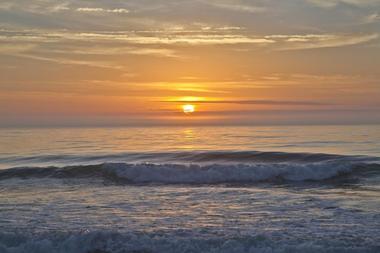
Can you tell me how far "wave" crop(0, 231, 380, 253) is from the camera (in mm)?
9836

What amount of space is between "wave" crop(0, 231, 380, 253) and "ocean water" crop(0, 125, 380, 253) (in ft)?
0.07

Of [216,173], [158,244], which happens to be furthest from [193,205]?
[216,173]

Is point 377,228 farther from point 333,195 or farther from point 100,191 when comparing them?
point 100,191

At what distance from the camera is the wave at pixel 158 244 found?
9836 millimetres

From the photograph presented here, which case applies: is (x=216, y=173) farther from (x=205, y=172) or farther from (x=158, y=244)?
(x=158, y=244)

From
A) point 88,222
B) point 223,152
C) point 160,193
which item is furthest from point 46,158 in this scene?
point 88,222

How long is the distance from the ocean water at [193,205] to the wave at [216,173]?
5 cm

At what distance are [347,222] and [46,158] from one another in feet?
73.5

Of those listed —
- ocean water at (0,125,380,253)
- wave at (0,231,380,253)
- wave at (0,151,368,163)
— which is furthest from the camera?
wave at (0,151,368,163)

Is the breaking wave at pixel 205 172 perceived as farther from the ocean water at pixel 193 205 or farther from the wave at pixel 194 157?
the wave at pixel 194 157

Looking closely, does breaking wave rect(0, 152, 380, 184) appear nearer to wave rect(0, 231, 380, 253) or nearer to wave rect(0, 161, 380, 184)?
wave rect(0, 161, 380, 184)

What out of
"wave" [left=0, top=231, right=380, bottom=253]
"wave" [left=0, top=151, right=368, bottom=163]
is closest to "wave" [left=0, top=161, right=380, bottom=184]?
"wave" [left=0, top=151, right=368, bottom=163]

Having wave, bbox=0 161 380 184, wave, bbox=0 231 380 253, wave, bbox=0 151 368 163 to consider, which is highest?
wave, bbox=0 231 380 253

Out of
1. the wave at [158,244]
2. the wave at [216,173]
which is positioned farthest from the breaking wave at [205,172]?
the wave at [158,244]
